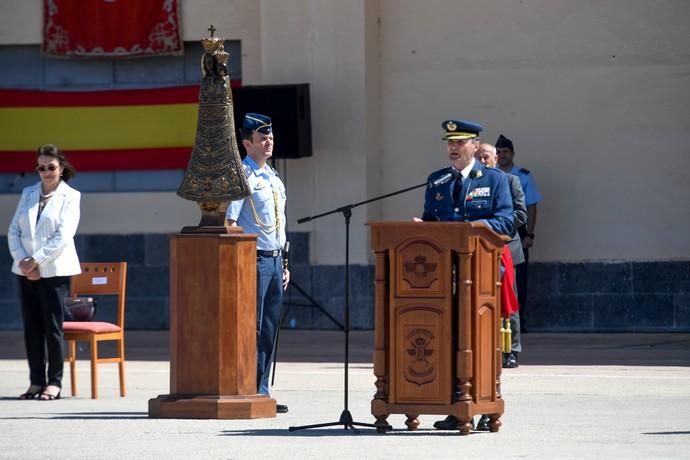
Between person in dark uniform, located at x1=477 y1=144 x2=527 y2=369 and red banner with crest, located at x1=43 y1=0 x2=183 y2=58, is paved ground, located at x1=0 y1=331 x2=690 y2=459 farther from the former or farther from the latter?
red banner with crest, located at x1=43 y1=0 x2=183 y2=58

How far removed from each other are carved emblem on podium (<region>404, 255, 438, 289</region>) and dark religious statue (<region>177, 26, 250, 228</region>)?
4.63 ft

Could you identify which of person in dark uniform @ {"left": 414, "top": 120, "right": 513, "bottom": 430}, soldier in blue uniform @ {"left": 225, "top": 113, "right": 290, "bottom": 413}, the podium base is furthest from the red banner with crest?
person in dark uniform @ {"left": 414, "top": 120, "right": 513, "bottom": 430}

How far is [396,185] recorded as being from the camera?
17172 mm

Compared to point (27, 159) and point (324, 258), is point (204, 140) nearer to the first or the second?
point (324, 258)

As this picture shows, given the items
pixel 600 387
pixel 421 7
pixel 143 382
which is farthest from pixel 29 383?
pixel 421 7

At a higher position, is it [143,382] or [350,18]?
[350,18]

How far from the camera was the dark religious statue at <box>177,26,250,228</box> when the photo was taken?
32.5ft

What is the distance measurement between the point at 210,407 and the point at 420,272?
1679 mm

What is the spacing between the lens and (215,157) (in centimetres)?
995

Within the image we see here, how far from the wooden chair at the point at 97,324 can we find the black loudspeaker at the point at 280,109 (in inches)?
188

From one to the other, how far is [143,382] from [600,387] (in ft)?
10.9

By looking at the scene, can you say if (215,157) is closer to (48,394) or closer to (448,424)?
(448,424)

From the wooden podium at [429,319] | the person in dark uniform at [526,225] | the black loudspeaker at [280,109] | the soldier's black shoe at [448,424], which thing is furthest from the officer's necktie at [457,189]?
the black loudspeaker at [280,109]

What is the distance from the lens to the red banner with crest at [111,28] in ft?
57.2
